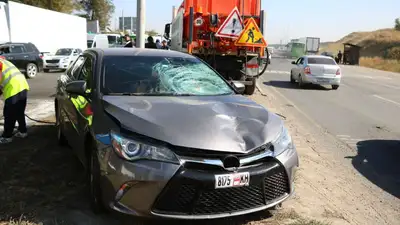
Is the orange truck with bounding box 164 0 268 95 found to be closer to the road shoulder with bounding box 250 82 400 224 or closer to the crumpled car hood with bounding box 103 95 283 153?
the road shoulder with bounding box 250 82 400 224

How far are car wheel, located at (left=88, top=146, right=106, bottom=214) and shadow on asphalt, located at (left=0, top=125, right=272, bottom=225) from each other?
0.09 metres

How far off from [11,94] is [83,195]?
8.85 ft

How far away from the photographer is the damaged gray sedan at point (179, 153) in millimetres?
3260

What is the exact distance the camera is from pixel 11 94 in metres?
6.21

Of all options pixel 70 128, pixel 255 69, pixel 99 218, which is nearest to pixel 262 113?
pixel 99 218

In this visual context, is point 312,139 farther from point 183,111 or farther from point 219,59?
point 219,59

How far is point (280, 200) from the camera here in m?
3.69

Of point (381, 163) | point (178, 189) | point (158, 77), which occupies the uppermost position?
point (158, 77)

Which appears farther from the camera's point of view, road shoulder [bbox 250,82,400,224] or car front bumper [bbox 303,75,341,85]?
car front bumper [bbox 303,75,341,85]

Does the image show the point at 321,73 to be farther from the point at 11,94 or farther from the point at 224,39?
the point at 11,94

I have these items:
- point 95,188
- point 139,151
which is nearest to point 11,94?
point 95,188

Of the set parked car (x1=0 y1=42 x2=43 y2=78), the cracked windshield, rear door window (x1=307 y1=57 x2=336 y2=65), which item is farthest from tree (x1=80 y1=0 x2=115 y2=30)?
the cracked windshield

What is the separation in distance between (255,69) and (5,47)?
11291 millimetres

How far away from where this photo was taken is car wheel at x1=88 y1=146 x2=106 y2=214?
12.1 ft
